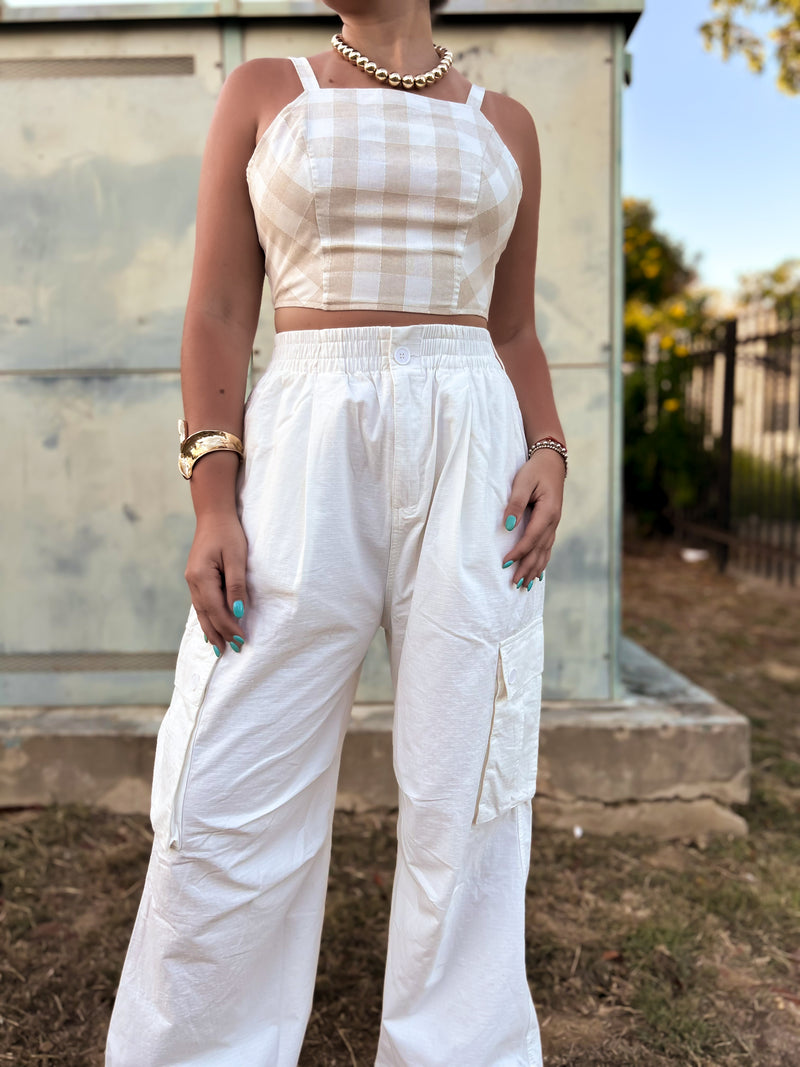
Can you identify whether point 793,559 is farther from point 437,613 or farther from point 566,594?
point 437,613

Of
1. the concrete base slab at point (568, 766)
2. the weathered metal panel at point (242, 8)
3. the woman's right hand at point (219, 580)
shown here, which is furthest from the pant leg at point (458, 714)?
the weathered metal panel at point (242, 8)

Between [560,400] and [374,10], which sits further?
[560,400]

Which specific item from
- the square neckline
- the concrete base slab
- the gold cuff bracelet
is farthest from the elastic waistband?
the concrete base slab

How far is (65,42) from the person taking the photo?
9.14ft

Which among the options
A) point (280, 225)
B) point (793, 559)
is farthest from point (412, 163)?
point (793, 559)

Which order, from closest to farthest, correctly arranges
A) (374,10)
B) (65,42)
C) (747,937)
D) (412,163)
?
(412,163), (374,10), (747,937), (65,42)

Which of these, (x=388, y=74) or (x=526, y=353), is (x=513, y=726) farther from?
(x=388, y=74)

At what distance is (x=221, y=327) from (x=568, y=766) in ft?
6.70

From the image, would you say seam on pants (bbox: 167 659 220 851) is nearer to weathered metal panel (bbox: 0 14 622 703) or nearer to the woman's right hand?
the woman's right hand

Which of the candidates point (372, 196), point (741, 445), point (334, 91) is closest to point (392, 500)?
point (372, 196)

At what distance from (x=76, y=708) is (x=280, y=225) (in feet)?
7.17

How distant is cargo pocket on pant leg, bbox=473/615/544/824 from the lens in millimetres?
1370

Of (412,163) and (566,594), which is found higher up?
(412,163)

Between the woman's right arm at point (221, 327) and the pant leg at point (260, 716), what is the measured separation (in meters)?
0.04
